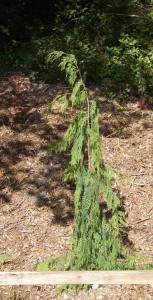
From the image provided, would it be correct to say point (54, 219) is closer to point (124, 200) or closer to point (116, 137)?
point (124, 200)

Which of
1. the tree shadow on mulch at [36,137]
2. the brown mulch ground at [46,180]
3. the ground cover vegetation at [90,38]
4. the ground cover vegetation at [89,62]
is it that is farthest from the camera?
the ground cover vegetation at [90,38]

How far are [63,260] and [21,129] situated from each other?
3045 millimetres

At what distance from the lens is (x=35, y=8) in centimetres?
1097

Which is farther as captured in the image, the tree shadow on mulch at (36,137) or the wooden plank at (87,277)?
the tree shadow on mulch at (36,137)

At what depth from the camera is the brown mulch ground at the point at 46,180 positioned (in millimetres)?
5332

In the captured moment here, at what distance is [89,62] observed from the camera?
340 inches

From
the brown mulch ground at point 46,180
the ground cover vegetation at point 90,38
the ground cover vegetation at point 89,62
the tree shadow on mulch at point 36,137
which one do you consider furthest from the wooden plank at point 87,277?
the ground cover vegetation at point 90,38

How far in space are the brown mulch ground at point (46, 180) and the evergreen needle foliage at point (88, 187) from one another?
511 mm

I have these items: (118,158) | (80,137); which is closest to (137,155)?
(118,158)

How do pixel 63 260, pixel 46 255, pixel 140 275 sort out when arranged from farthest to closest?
pixel 46 255, pixel 63 260, pixel 140 275

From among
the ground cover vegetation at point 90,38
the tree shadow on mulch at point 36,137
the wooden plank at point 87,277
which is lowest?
the wooden plank at point 87,277

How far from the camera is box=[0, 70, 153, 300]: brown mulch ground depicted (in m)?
5.33

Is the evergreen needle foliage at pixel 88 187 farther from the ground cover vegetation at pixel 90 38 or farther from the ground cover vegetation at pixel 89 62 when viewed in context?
the ground cover vegetation at pixel 90 38

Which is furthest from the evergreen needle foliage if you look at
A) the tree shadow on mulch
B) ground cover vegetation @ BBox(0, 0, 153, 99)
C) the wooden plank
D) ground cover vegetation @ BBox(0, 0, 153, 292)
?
ground cover vegetation @ BBox(0, 0, 153, 99)
